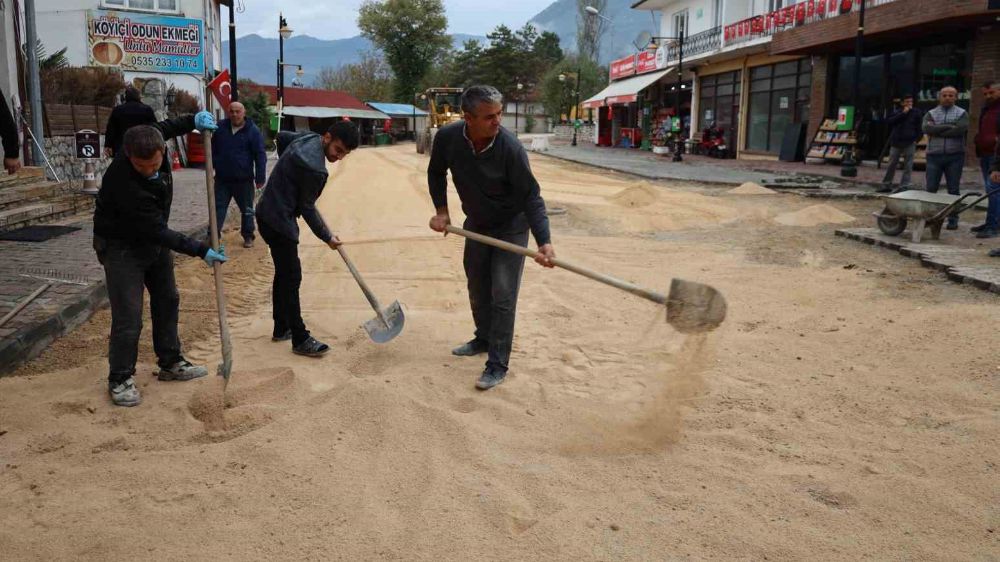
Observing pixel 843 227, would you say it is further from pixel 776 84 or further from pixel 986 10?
pixel 776 84

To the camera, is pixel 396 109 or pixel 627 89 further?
pixel 396 109

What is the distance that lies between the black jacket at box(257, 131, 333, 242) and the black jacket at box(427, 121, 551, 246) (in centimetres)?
70

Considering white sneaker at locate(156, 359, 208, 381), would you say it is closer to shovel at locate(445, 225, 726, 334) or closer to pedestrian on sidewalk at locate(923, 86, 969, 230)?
shovel at locate(445, 225, 726, 334)

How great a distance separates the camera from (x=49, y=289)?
5.68m

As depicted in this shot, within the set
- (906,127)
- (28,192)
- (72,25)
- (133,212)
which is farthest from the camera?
(72,25)

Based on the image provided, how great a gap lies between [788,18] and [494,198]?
22020 millimetres

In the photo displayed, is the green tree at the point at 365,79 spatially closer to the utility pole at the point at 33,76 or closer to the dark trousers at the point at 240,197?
the utility pole at the point at 33,76

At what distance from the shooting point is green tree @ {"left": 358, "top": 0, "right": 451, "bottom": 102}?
64562mm

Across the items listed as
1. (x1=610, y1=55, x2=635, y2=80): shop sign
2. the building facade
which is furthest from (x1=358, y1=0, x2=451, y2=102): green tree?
the building facade

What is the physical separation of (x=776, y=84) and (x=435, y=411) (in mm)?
24721

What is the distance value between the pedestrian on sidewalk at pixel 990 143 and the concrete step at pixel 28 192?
10.8m

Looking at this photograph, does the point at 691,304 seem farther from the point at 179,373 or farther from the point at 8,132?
the point at 8,132

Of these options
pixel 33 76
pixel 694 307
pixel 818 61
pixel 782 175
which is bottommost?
pixel 694 307

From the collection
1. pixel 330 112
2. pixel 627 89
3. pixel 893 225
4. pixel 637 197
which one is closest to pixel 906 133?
pixel 637 197
